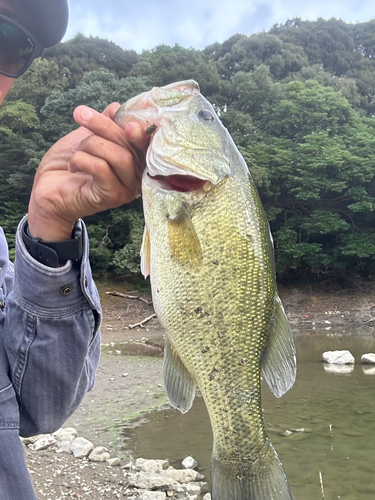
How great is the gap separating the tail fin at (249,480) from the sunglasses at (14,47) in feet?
5.33

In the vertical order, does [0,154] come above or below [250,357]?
above

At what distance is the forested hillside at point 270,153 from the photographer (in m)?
19.5

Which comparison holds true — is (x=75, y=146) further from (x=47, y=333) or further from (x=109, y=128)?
(x=47, y=333)

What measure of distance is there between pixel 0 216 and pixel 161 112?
19830mm

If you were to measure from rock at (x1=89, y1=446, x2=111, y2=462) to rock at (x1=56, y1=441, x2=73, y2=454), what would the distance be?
312 millimetres

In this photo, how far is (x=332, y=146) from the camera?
2134cm

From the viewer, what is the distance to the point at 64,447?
4984mm

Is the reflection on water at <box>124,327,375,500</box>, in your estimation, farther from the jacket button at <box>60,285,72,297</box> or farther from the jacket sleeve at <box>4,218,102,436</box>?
the jacket button at <box>60,285,72,297</box>

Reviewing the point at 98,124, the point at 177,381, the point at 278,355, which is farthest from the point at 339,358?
the point at 98,124

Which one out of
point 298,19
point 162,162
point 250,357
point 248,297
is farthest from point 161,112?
point 298,19

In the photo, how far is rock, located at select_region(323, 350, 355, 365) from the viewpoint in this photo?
9.30 meters

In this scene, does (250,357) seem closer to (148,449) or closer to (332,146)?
(148,449)

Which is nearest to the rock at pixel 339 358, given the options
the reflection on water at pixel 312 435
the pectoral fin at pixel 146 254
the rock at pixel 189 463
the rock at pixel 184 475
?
the reflection on water at pixel 312 435

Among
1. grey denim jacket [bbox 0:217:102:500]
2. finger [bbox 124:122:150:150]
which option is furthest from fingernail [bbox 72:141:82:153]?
grey denim jacket [bbox 0:217:102:500]
